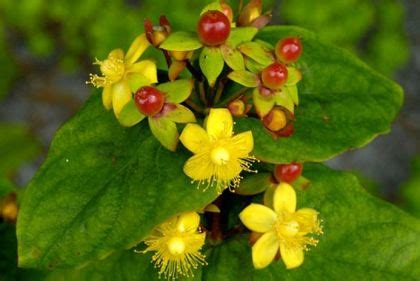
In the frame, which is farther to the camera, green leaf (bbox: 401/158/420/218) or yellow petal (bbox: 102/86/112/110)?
green leaf (bbox: 401/158/420/218)

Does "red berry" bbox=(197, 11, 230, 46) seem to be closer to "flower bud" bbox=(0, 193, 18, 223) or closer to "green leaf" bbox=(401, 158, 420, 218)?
"flower bud" bbox=(0, 193, 18, 223)

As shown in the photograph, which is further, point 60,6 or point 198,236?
point 60,6

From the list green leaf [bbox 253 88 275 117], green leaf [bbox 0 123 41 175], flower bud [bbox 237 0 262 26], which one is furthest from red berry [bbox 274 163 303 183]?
green leaf [bbox 0 123 41 175]

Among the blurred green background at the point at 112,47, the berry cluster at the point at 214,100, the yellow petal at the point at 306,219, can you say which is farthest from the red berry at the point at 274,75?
the blurred green background at the point at 112,47

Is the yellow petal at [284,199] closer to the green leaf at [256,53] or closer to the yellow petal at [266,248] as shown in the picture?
the yellow petal at [266,248]

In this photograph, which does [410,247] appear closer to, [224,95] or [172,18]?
[224,95]

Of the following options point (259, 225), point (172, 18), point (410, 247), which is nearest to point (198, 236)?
point (259, 225)

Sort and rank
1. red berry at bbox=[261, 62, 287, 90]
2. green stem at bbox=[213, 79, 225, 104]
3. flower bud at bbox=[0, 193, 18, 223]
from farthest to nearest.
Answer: flower bud at bbox=[0, 193, 18, 223], green stem at bbox=[213, 79, 225, 104], red berry at bbox=[261, 62, 287, 90]

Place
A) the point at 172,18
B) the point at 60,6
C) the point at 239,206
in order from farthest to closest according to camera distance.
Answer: the point at 60,6, the point at 172,18, the point at 239,206
